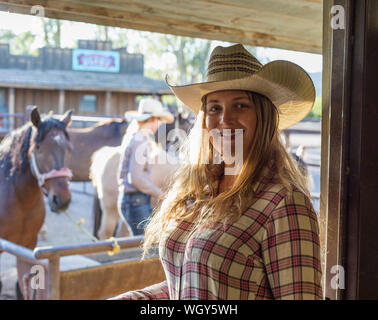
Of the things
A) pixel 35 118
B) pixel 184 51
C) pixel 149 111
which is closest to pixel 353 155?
pixel 35 118

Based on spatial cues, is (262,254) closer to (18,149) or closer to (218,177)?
(218,177)

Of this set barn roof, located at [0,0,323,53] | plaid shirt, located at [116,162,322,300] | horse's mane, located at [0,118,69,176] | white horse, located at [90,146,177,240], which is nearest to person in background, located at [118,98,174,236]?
horse's mane, located at [0,118,69,176]

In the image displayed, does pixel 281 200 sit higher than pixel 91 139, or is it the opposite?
pixel 91 139

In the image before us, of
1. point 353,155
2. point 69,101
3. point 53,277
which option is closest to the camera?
point 353,155

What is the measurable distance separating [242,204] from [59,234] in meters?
7.06

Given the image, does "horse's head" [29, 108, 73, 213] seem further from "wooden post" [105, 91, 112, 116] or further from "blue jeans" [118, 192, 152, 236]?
"wooden post" [105, 91, 112, 116]

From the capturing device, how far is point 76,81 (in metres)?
14.8

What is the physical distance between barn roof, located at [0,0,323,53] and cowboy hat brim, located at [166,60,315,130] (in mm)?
535

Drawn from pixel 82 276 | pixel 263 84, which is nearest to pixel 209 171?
pixel 263 84

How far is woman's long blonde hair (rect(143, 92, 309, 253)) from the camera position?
1186 mm

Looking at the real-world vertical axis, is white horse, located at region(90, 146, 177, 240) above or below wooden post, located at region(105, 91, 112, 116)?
below
